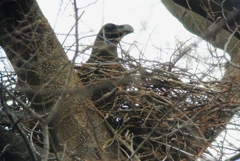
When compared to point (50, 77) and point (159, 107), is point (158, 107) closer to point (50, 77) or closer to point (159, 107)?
point (159, 107)

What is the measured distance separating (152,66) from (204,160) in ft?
3.56

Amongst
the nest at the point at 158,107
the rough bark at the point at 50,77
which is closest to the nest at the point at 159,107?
the nest at the point at 158,107

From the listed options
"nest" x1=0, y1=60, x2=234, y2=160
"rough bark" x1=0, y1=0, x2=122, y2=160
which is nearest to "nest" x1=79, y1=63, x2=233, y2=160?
"nest" x1=0, y1=60, x2=234, y2=160

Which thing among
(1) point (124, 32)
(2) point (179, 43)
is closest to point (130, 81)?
(2) point (179, 43)

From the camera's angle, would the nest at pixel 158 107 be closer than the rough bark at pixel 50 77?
No

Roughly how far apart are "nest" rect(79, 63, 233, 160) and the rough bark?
0.27m

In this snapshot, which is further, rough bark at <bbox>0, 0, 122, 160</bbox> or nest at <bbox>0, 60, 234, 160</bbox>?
nest at <bbox>0, 60, 234, 160</bbox>

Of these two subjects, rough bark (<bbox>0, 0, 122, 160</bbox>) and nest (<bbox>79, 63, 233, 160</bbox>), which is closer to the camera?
rough bark (<bbox>0, 0, 122, 160</bbox>)

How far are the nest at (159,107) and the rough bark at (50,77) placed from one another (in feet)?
0.90

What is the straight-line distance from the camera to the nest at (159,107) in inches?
208

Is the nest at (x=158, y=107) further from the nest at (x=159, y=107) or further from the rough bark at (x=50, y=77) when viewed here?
the rough bark at (x=50, y=77)

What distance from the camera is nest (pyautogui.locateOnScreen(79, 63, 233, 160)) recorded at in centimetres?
528

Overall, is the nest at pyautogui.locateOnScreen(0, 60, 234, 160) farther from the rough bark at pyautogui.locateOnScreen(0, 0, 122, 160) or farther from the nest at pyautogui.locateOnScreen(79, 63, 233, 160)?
the rough bark at pyautogui.locateOnScreen(0, 0, 122, 160)

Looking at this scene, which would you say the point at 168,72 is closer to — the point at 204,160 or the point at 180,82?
the point at 180,82
